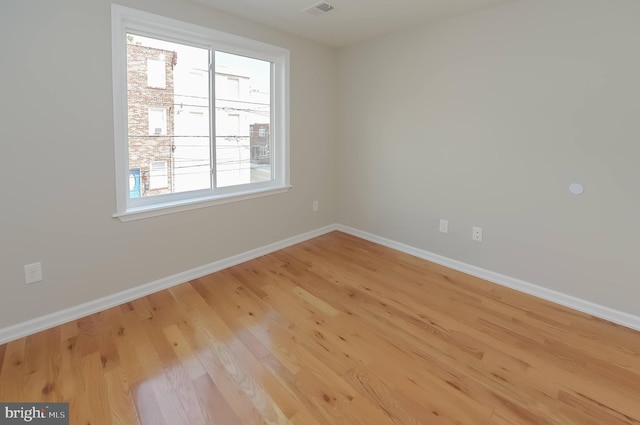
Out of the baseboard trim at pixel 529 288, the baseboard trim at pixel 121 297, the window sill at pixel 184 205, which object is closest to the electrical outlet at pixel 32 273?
the baseboard trim at pixel 121 297

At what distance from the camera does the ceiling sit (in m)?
2.56

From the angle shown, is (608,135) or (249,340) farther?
(608,135)

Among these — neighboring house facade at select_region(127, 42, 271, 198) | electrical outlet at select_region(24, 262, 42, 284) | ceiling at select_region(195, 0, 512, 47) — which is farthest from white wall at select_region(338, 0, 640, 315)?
electrical outlet at select_region(24, 262, 42, 284)

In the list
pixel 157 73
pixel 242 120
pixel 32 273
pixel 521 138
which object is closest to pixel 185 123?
pixel 157 73

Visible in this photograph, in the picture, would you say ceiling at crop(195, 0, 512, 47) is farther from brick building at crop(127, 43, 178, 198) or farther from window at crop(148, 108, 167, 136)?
window at crop(148, 108, 167, 136)

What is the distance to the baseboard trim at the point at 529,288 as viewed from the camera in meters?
2.27

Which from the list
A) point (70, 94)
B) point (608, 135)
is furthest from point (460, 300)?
point (70, 94)

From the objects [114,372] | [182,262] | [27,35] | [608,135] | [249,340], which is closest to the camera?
[114,372]

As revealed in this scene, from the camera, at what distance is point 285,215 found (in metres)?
3.63

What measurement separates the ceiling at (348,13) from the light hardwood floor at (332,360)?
231cm

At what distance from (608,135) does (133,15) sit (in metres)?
3.38

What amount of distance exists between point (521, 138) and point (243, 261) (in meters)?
2.68

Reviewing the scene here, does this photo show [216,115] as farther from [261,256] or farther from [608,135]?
[608,135]

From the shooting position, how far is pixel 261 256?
11.0 feet
